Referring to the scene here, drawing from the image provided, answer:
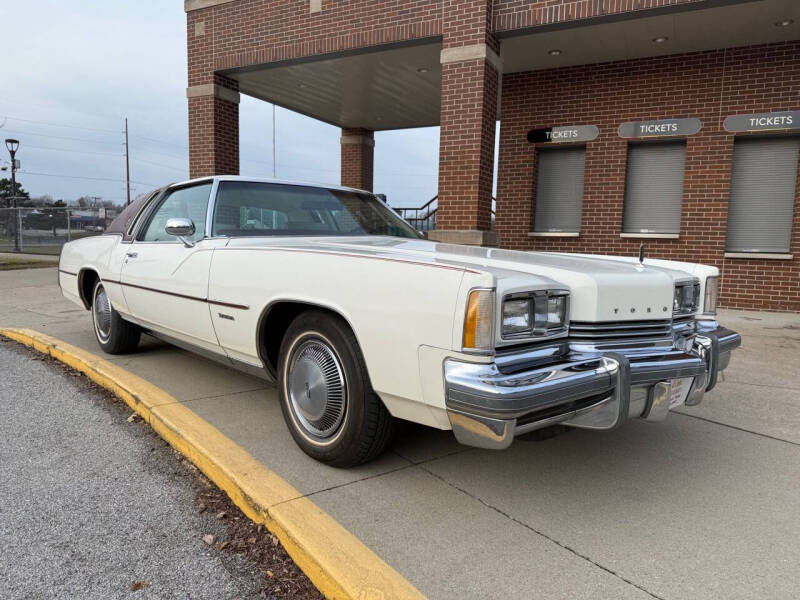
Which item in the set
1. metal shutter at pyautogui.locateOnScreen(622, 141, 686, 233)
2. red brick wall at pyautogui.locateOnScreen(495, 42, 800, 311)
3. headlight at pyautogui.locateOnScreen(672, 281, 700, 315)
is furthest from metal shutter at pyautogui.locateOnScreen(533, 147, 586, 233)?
headlight at pyautogui.locateOnScreen(672, 281, 700, 315)

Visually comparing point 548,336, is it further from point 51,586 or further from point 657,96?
point 657,96

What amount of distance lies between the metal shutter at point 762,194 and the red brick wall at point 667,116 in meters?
0.20

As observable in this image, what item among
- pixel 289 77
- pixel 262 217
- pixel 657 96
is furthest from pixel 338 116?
pixel 262 217

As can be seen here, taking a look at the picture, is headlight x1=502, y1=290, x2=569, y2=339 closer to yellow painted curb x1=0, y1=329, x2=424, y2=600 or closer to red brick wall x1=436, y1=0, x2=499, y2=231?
yellow painted curb x1=0, y1=329, x2=424, y2=600

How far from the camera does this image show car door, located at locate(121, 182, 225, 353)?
3582mm

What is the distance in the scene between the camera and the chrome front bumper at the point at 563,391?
2.06m

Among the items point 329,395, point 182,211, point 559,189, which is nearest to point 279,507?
point 329,395

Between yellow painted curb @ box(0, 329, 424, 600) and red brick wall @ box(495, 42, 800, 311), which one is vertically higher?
red brick wall @ box(495, 42, 800, 311)

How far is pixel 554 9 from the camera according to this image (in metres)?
7.38

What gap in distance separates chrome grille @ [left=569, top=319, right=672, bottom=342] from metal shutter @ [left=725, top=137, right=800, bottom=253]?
7.21m

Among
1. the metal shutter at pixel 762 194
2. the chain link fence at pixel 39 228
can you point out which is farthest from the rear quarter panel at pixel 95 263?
the chain link fence at pixel 39 228

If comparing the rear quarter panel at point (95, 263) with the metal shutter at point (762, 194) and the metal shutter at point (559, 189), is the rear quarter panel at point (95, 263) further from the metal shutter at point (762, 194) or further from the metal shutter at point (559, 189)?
the metal shutter at point (762, 194)

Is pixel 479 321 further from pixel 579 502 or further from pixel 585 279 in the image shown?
pixel 579 502

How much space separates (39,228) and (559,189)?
21.9 meters
